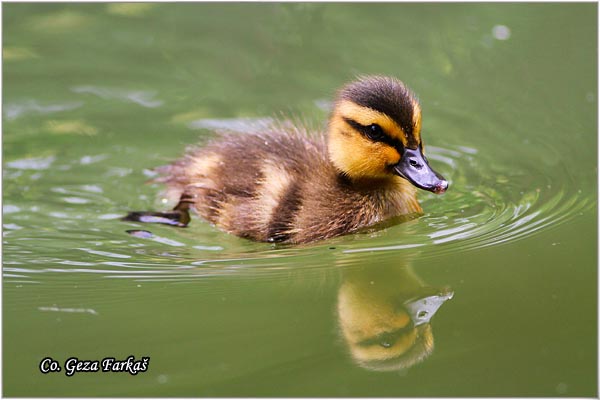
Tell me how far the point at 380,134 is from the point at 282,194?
52 centimetres

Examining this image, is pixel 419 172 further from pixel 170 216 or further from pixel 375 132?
pixel 170 216

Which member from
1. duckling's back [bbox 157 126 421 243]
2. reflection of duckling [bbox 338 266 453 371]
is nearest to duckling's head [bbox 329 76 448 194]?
duckling's back [bbox 157 126 421 243]

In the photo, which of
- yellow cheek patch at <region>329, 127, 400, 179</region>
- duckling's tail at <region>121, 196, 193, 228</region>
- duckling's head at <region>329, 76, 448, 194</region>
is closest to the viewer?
duckling's head at <region>329, 76, 448, 194</region>

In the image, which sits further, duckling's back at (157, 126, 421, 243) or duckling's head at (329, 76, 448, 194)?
duckling's back at (157, 126, 421, 243)

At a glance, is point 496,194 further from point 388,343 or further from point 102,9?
point 102,9

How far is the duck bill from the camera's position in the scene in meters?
3.88

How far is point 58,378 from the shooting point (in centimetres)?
278

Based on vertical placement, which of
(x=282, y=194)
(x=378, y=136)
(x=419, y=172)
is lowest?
(x=282, y=194)

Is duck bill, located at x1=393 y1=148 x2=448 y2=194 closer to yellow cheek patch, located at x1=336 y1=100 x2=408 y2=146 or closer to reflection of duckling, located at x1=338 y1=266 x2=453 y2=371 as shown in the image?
yellow cheek patch, located at x1=336 y1=100 x2=408 y2=146

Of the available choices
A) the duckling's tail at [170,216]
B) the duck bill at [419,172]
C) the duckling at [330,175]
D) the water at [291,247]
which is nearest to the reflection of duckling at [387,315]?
the water at [291,247]

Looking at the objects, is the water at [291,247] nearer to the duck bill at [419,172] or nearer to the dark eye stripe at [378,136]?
the duck bill at [419,172]

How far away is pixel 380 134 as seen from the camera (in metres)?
3.96

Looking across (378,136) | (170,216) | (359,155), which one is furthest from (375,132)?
(170,216)

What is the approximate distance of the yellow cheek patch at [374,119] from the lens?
389 centimetres
